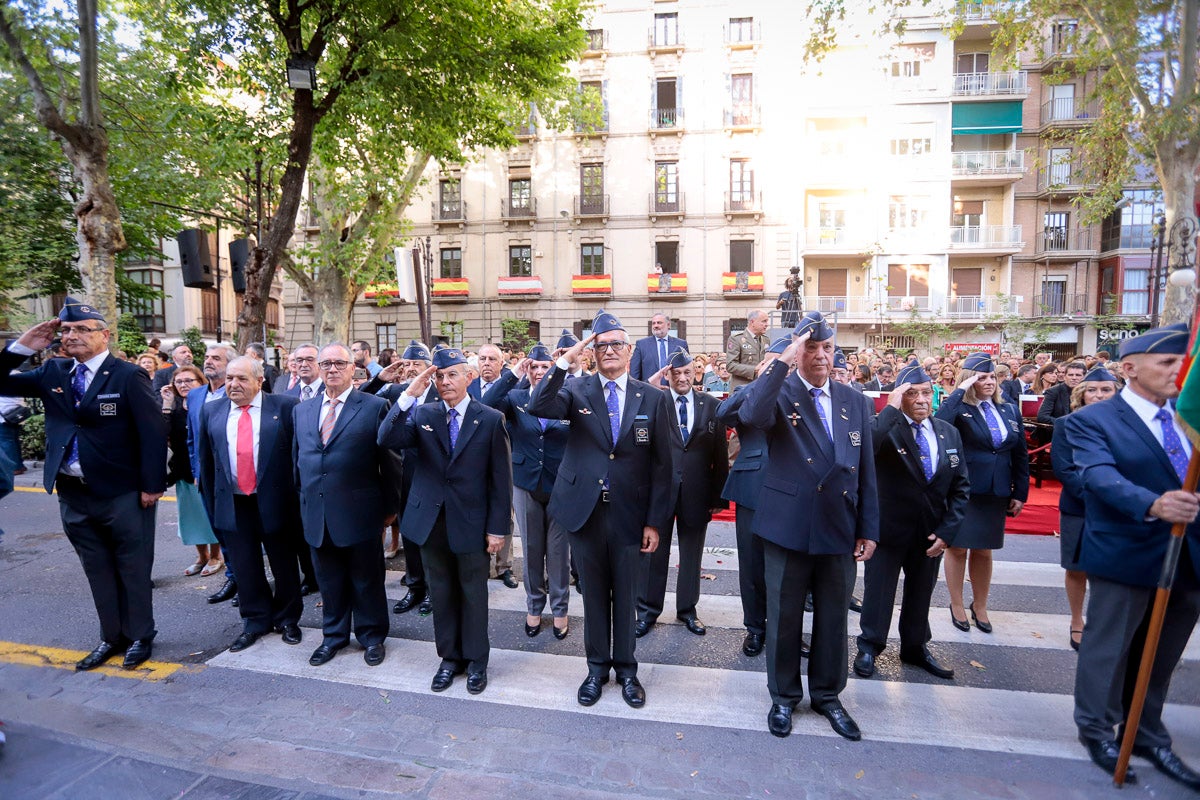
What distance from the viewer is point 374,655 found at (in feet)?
14.8

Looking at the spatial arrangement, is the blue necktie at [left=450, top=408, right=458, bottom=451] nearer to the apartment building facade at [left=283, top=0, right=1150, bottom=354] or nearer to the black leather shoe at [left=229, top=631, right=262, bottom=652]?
the black leather shoe at [left=229, top=631, right=262, bottom=652]

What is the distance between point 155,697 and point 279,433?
6.24 ft

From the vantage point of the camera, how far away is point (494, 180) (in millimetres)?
29172

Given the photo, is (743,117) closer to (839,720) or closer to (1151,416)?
(1151,416)

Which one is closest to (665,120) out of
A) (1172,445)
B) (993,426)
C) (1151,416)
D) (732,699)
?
(993,426)

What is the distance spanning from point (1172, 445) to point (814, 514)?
183 centimetres

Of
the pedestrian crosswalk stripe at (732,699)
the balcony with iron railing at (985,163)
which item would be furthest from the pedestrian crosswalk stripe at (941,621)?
the balcony with iron railing at (985,163)

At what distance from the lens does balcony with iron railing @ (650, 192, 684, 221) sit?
28.2m

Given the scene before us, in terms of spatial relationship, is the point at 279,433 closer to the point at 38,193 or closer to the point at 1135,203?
the point at 38,193

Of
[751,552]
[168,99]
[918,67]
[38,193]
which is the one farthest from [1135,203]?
[38,193]

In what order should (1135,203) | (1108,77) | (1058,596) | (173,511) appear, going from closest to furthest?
1. (1058,596)
2. (173,511)
3. (1108,77)
4. (1135,203)

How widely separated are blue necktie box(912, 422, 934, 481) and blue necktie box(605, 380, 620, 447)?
2.11 m

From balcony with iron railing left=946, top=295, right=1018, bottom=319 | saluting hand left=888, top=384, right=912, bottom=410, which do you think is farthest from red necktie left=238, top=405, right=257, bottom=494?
balcony with iron railing left=946, top=295, right=1018, bottom=319

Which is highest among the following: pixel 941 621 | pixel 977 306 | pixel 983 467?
pixel 977 306
